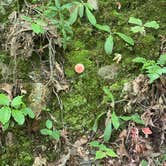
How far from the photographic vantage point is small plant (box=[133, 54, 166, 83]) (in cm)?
310

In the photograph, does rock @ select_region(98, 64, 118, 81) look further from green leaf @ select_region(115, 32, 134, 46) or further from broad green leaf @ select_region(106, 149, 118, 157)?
broad green leaf @ select_region(106, 149, 118, 157)

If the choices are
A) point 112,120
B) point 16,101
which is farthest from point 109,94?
point 16,101

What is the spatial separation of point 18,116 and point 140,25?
131cm

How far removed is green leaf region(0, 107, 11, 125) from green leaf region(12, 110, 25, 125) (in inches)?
1.7

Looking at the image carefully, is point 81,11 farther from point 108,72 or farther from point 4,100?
point 4,100

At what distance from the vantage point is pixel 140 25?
347 centimetres

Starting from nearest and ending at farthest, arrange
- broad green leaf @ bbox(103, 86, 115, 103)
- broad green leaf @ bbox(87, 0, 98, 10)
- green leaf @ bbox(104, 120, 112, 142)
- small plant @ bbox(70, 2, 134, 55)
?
green leaf @ bbox(104, 120, 112, 142)
broad green leaf @ bbox(103, 86, 115, 103)
small plant @ bbox(70, 2, 134, 55)
broad green leaf @ bbox(87, 0, 98, 10)

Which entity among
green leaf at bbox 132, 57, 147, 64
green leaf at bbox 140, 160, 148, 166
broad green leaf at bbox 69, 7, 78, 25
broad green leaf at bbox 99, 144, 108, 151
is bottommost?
green leaf at bbox 140, 160, 148, 166

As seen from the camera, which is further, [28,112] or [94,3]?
[94,3]

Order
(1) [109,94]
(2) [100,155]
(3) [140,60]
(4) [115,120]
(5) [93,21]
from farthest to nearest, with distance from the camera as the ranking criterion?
(5) [93,21] < (3) [140,60] < (1) [109,94] < (4) [115,120] < (2) [100,155]

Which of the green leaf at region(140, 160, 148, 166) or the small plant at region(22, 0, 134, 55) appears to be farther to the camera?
the small plant at region(22, 0, 134, 55)

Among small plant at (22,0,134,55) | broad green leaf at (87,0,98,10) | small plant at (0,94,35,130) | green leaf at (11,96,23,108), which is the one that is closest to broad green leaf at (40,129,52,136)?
small plant at (0,94,35,130)

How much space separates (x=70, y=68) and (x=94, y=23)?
1.38 ft

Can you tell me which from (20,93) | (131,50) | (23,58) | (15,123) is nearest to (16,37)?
(23,58)
